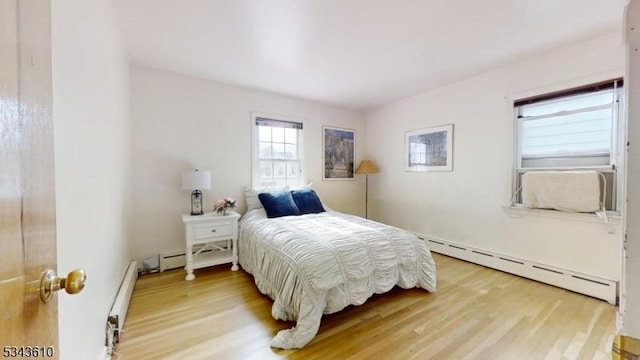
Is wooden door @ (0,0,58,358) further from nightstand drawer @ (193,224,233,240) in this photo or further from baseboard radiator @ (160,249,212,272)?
baseboard radiator @ (160,249,212,272)

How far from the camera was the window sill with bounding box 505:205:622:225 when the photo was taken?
221 cm

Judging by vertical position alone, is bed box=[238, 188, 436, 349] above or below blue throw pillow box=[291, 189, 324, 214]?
below

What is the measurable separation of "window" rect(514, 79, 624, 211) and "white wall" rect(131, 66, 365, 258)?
3.10 meters

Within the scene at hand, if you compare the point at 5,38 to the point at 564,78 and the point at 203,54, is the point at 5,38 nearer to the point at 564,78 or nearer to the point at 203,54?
the point at 203,54

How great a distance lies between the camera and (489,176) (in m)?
3.02

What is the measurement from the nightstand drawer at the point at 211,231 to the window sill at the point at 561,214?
3236 millimetres

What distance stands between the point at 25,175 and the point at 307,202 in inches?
119

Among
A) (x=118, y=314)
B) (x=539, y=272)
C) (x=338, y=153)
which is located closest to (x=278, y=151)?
(x=338, y=153)

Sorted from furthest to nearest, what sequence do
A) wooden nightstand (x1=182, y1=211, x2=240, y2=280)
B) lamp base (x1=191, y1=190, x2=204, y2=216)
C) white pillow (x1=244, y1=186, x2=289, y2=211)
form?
white pillow (x1=244, y1=186, x2=289, y2=211) < lamp base (x1=191, y1=190, x2=204, y2=216) < wooden nightstand (x1=182, y1=211, x2=240, y2=280)

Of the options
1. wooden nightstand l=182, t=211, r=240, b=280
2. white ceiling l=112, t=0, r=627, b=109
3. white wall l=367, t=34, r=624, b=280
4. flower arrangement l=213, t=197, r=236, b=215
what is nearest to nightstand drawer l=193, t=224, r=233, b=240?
wooden nightstand l=182, t=211, r=240, b=280

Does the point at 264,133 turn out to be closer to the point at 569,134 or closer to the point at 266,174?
the point at 266,174

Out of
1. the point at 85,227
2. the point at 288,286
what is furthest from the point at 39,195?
the point at 288,286

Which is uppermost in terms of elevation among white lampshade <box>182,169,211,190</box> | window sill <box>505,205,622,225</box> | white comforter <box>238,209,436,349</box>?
white lampshade <box>182,169,211,190</box>

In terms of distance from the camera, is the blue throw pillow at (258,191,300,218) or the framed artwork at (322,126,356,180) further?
the framed artwork at (322,126,356,180)
